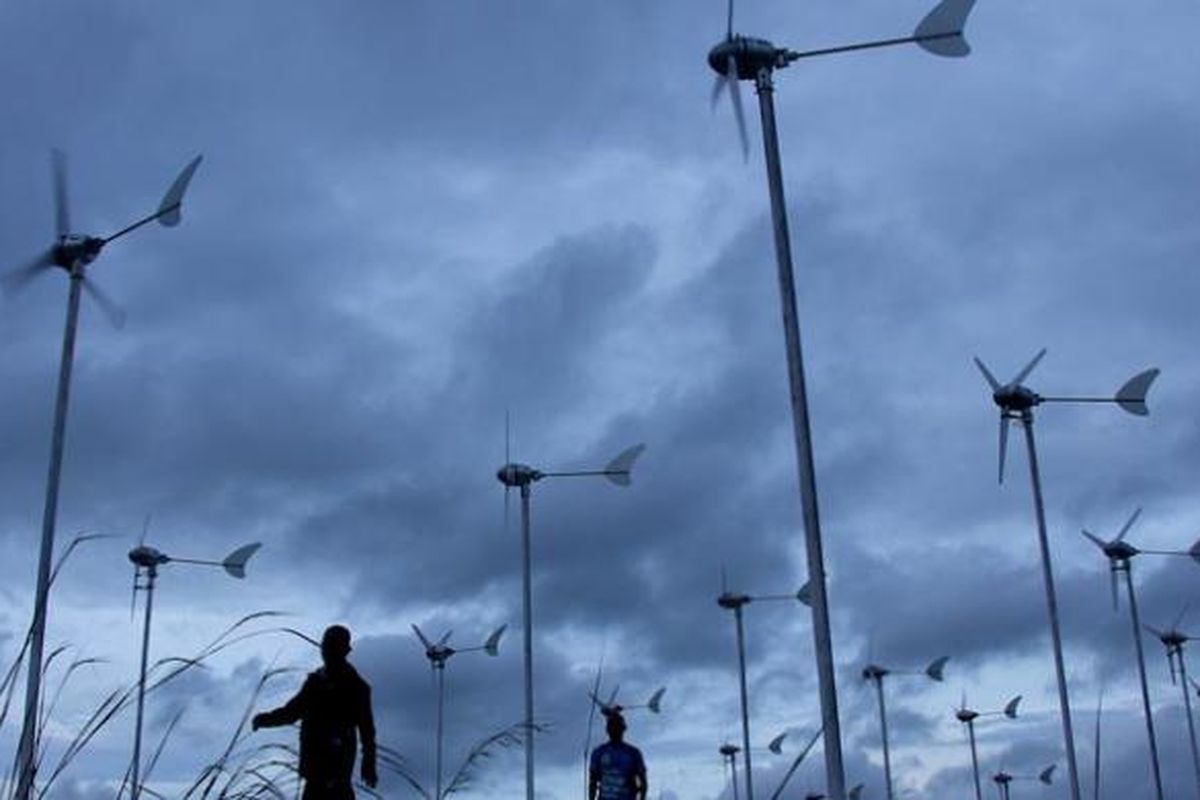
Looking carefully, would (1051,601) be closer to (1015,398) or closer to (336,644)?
(1015,398)

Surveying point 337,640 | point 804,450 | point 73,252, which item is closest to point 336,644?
point 337,640

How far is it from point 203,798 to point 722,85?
54.6ft

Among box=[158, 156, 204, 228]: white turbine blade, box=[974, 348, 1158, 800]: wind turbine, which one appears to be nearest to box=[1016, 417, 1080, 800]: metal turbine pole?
box=[974, 348, 1158, 800]: wind turbine

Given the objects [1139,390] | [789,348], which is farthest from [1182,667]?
[789,348]

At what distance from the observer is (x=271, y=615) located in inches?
213

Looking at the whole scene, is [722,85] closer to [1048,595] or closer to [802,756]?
[802,756]

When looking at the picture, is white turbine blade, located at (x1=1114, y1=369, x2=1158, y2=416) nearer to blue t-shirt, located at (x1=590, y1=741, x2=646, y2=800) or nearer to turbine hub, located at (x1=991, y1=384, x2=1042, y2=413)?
turbine hub, located at (x1=991, y1=384, x2=1042, y2=413)

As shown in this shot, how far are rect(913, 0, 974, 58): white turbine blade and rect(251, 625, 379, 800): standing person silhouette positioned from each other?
13516 millimetres

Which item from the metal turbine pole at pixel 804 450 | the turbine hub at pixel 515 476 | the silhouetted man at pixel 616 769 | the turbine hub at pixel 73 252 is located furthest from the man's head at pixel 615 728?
the turbine hub at pixel 515 476

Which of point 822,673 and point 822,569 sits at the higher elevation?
point 822,569

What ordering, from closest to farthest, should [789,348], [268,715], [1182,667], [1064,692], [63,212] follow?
[268,715] → [789,348] → [63,212] → [1064,692] → [1182,667]

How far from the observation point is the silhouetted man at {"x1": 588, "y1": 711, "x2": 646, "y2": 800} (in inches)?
665

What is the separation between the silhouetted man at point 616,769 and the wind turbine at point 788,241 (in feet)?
11.0

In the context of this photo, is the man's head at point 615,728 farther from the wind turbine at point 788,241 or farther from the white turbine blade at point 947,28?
the white turbine blade at point 947,28
